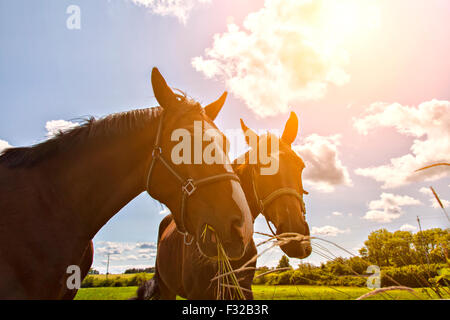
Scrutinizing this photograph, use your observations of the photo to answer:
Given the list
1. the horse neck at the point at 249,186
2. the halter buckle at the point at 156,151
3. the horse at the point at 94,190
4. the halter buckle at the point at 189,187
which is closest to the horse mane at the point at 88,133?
the horse at the point at 94,190

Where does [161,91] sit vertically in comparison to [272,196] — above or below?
above

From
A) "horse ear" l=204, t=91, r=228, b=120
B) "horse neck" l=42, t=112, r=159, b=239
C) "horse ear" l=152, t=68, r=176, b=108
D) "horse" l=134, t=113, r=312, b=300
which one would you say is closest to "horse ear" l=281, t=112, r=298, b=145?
"horse" l=134, t=113, r=312, b=300

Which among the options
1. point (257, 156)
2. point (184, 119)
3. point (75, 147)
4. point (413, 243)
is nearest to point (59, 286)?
point (75, 147)

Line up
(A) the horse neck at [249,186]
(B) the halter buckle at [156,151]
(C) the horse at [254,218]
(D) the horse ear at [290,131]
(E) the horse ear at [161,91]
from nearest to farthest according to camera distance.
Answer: (B) the halter buckle at [156,151] < (E) the horse ear at [161,91] < (C) the horse at [254,218] < (A) the horse neck at [249,186] < (D) the horse ear at [290,131]

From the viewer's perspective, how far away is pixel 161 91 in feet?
9.10

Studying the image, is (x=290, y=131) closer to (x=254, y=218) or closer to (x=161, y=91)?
(x=254, y=218)

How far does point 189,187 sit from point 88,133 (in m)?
1.22

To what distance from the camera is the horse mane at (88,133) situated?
7.98 ft

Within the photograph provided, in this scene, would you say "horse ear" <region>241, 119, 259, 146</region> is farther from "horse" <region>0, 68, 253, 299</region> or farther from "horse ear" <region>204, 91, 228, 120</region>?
"horse" <region>0, 68, 253, 299</region>

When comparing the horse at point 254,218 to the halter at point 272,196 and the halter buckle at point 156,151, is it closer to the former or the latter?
the halter at point 272,196

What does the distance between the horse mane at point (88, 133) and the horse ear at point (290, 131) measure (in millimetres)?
3455

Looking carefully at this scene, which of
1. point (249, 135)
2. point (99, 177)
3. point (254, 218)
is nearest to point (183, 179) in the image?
point (99, 177)
